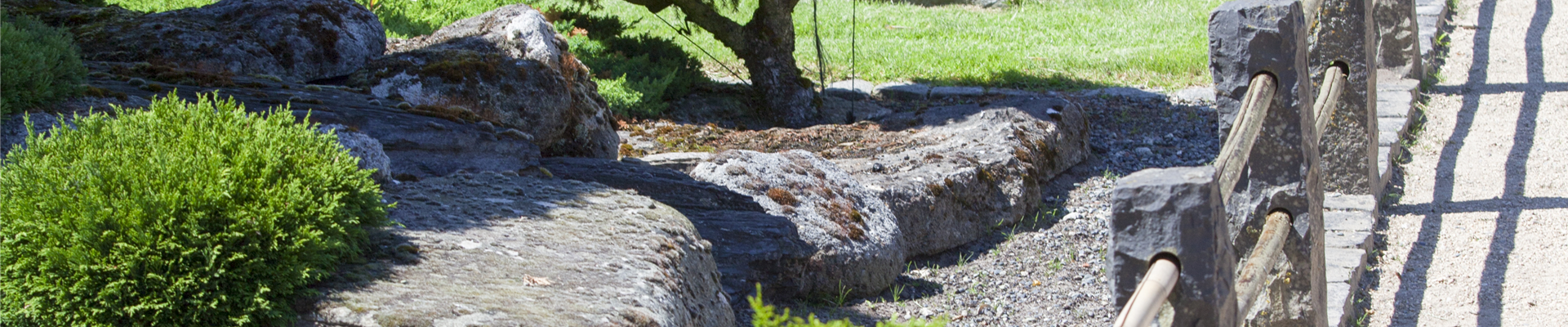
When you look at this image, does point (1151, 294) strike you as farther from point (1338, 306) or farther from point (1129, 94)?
point (1129, 94)

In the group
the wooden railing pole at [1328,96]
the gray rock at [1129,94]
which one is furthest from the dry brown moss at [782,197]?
the gray rock at [1129,94]

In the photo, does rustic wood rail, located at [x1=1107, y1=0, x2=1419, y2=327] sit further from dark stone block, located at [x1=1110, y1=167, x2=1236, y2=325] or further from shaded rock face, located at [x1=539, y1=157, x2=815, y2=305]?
shaded rock face, located at [x1=539, y1=157, x2=815, y2=305]

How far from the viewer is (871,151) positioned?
5.96 metres

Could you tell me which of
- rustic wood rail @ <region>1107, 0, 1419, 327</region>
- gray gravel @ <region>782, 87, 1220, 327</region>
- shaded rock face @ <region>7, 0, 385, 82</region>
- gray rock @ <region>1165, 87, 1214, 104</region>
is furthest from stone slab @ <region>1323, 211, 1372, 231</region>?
shaded rock face @ <region>7, 0, 385, 82</region>

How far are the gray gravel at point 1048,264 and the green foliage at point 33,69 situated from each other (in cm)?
257

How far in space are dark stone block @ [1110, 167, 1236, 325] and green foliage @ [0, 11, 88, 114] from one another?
3154 millimetres

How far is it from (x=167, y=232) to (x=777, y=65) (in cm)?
560

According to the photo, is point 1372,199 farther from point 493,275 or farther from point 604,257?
point 493,275

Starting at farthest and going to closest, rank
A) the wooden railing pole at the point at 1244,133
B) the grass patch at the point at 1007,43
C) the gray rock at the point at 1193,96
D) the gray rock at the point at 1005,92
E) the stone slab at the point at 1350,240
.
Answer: the grass patch at the point at 1007,43 → the gray rock at the point at 1005,92 → the gray rock at the point at 1193,96 → the stone slab at the point at 1350,240 → the wooden railing pole at the point at 1244,133

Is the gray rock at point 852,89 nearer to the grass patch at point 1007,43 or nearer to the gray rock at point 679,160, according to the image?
the grass patch at point 1007,43

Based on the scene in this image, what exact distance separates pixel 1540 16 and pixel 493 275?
863 centimetres

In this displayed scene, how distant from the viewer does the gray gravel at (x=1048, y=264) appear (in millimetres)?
4215

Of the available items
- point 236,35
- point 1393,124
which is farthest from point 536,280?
point 1393,124

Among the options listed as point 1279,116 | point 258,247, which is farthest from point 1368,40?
point 258,247
